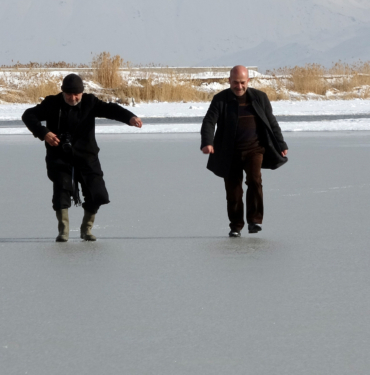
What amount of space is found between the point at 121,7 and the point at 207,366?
6514 inches

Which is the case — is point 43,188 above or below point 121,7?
below

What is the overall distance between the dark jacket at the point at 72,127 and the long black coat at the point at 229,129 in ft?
2.31

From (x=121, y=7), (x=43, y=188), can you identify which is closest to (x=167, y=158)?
(x=43, y=188)

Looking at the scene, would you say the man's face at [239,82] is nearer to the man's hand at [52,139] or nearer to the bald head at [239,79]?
the bald head at [239,79]

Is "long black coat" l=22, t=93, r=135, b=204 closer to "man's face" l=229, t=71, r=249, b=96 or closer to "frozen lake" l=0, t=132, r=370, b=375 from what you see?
"frozen lake" l=0, t=132, r=370, b=375

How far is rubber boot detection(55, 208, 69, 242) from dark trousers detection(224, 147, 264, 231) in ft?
4.56

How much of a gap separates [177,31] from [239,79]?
15765cm

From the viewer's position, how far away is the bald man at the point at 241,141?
751cm

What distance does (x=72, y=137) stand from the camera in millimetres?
7266

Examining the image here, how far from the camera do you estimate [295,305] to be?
5.23m

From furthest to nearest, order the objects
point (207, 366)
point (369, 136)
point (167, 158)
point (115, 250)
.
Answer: point (369, 136) < point (167, 158) < point (115, 250) < point (207, 366)

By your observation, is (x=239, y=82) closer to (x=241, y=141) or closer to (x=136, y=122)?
(x=241, y=141)

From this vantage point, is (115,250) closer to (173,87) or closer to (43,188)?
(43,188)

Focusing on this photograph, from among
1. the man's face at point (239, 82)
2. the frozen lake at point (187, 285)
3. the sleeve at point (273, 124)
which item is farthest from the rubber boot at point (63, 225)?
the sleeve at point (273, 124)
